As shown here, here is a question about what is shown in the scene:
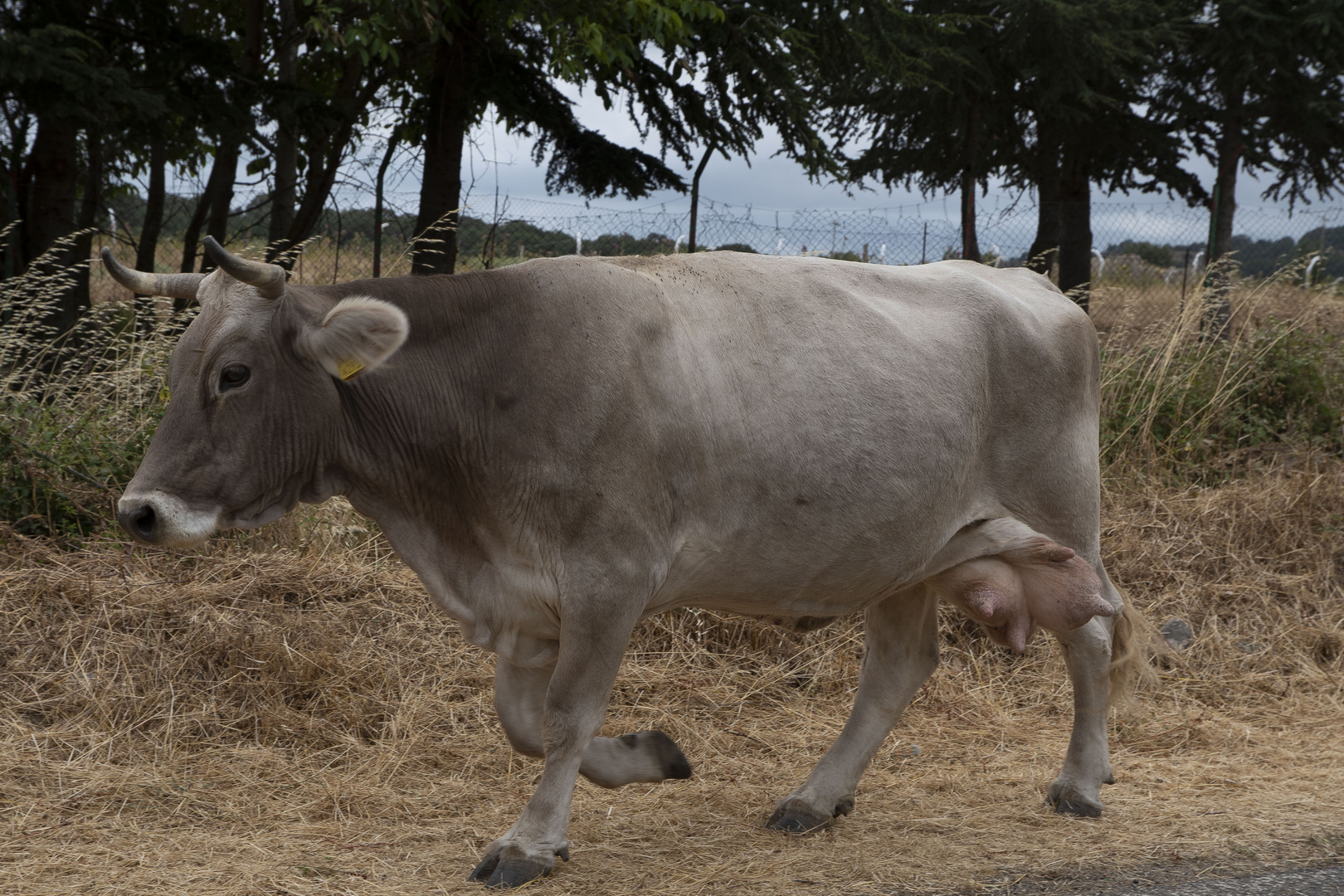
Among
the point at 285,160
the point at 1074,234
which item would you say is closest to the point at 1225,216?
the point at 1074,234

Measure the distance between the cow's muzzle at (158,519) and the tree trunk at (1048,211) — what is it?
11.8 metres

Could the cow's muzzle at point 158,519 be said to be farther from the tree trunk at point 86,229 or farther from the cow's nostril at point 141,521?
the tree trunk at point 86,229

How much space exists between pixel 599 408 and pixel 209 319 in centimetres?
108

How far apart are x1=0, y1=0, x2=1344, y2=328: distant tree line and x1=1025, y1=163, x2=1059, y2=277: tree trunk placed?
33mm

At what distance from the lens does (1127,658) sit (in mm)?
4379

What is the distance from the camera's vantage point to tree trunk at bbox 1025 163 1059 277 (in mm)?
13969

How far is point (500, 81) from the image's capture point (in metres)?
8.99

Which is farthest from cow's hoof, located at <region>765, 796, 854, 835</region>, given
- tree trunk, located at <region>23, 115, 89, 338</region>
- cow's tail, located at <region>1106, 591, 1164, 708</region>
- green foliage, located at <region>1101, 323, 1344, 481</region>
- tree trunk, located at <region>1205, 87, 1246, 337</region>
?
tree trunk, located at <region>23, 115, 89, 338</region>

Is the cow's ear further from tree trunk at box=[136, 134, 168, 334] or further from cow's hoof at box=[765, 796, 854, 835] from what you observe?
tree trunk at box=[136, 134, 168, 334]

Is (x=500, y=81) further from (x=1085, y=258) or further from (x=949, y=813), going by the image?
(x=1085, y=258)

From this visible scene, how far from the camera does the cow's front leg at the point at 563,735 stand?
10.7 ft

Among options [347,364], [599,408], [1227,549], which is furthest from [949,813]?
[1227,549]

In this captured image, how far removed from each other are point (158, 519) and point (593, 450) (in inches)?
44.6

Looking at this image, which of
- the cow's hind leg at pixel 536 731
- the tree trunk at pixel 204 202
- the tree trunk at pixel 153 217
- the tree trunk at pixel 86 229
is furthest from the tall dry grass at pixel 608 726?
the tree trunk at pixel 153 217
